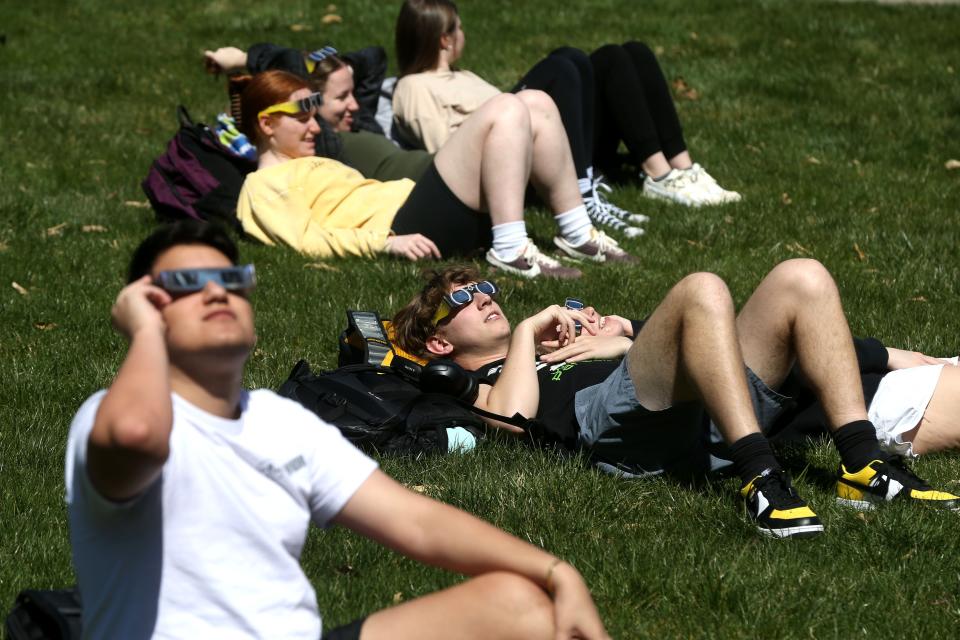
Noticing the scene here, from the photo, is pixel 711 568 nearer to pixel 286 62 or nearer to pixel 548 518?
pixel 548 518

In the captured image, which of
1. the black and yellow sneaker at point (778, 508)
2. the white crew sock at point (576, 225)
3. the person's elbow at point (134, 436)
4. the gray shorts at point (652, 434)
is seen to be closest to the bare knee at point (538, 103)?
the white crew sock at point (576, 225)

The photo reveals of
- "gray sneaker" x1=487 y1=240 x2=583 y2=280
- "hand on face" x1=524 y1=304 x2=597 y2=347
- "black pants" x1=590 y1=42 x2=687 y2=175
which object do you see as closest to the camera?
"hand on face" x1=524 y1=304 x2=597 y2=347

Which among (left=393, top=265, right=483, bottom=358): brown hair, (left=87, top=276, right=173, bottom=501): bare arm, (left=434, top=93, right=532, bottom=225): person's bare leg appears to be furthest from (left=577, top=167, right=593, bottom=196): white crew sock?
(left=87, top=276, right=173, bottom=501): bare arm

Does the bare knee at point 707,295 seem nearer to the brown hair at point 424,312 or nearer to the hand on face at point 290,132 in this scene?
the brown hair at point 424,312

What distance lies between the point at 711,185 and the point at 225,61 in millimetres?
3700

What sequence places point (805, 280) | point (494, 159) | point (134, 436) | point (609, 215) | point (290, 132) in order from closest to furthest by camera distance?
point (134, 436) → point (805, 280) → point (494, 159) → point (290, 132) → point (609, 215)

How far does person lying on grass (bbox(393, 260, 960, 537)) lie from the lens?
172 inches

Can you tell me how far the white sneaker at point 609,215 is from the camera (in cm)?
873

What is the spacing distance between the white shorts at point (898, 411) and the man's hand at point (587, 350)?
106 cm

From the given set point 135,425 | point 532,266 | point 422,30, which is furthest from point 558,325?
point 422,30

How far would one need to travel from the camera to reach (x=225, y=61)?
938 centimetres

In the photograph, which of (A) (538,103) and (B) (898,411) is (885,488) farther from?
(A) (538,103)

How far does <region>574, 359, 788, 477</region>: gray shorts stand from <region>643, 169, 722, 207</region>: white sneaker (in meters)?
4.67

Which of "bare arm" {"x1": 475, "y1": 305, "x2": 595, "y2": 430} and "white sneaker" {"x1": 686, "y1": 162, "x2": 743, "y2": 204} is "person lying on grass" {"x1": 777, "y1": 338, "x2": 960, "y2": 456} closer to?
"bare arm" {"x1": 475, "y1": 305, "x2": 595, "y2": 430}
